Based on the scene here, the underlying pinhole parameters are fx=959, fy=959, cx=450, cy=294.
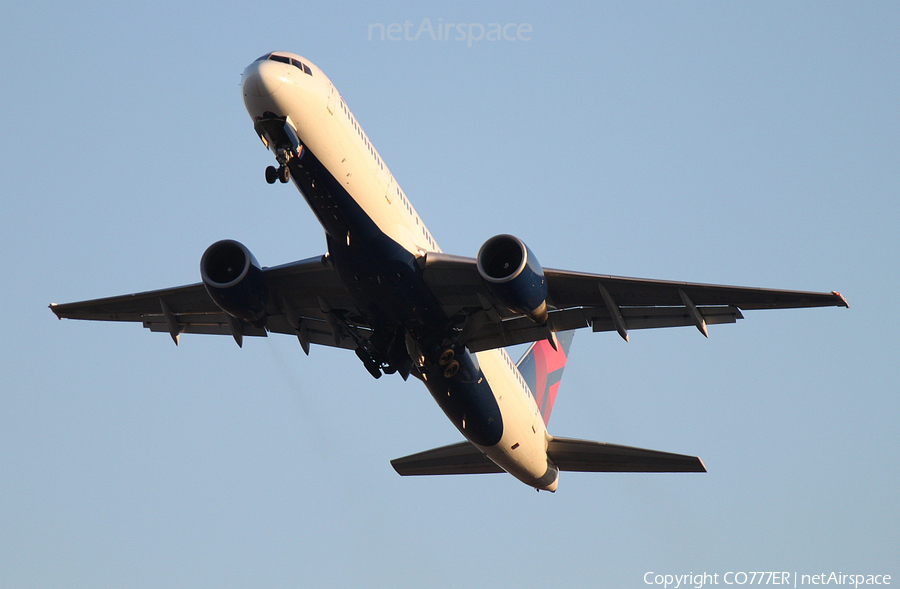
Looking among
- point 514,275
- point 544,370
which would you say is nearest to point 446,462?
point 544,370

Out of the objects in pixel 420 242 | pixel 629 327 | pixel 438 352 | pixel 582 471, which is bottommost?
pixel 582 471

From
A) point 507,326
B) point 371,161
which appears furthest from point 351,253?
point 507,326

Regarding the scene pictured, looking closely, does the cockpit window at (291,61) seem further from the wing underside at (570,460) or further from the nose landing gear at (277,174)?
the wing underside at (570,460)

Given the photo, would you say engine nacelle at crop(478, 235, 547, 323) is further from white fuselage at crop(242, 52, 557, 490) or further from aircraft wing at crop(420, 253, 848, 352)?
white fuselage at crop(242, 52, 557, 490)

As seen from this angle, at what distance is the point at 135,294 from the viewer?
2556 centimetres

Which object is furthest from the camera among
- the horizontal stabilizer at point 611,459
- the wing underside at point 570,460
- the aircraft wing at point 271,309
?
the wing underside at point 570,460

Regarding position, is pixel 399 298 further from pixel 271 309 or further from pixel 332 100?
pixel 332 100

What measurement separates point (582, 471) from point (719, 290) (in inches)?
373

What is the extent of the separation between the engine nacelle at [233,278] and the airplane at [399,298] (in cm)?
3

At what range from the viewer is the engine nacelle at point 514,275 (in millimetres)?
20250

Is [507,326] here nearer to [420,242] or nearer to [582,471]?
[420,242]

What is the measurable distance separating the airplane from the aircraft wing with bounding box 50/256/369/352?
1.5 inches

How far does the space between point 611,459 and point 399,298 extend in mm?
9403

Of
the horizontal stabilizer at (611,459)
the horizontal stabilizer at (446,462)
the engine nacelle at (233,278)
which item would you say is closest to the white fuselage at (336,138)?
the engine nacelle at (233,278)
